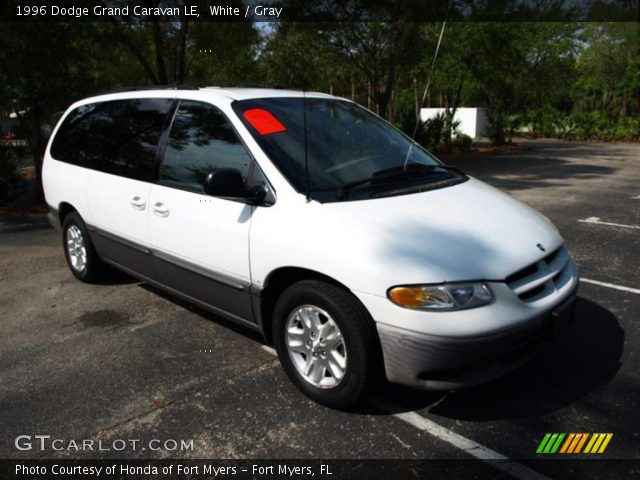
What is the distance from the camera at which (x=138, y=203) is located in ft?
12.9

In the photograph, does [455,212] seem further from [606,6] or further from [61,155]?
[606,6]

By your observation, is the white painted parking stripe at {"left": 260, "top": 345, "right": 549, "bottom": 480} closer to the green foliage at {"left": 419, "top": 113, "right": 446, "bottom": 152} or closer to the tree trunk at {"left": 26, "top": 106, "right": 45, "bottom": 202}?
the tree trunk at {"left": 26, "top": 106, "right": 45, "bottom": 202}

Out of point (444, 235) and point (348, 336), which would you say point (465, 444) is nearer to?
point (348, 336)

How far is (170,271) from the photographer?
3791 mm

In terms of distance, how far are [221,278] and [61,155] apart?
2831mm

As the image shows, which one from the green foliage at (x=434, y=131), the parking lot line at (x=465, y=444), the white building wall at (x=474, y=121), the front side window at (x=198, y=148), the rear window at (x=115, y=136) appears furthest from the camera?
the white building wall at (x=474, y=121)

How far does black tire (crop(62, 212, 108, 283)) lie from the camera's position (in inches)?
190

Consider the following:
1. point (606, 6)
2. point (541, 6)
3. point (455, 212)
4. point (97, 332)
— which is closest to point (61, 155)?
point (97, 332)

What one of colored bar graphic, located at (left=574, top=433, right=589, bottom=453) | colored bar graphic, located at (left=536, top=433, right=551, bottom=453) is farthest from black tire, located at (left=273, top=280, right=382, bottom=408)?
colored bar graphic, located at (left=574, top=433, right=589, bottom=453)

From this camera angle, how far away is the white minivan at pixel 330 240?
2.56 meters

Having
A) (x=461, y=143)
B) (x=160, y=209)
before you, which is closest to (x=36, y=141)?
(x=160, y=209)

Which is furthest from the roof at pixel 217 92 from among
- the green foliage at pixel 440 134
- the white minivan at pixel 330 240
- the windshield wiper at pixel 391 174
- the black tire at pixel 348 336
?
the green foliage at pixel 440 134

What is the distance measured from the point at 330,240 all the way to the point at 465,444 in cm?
124

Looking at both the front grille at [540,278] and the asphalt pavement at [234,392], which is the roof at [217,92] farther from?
the front grille at [540,278]
